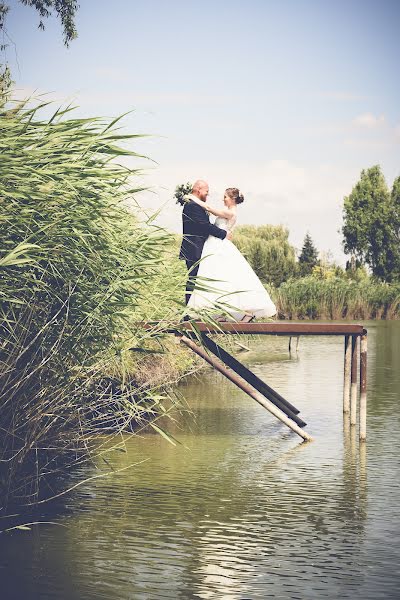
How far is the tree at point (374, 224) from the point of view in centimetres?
7306

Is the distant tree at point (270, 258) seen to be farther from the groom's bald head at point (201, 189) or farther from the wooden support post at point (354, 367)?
the groom's bald head at point (201, 189)

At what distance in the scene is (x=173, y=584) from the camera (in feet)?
25.3

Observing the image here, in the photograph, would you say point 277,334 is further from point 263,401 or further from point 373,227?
point 373,227

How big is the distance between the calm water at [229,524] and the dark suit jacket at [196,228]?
7.83 ft

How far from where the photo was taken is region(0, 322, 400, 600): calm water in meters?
7.73

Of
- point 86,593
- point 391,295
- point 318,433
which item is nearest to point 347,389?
point 318,433

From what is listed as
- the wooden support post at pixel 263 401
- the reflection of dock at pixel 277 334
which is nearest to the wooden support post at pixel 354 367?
the reflection of dock at pixel 277 334

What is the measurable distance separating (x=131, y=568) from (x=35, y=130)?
12.3 ft

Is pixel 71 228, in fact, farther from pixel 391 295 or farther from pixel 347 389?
pixel 391 295

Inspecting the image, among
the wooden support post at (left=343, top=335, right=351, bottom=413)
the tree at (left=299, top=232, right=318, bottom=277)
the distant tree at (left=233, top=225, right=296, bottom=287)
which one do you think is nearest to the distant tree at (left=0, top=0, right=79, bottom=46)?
the wooden support post at (left=343, top=335, right=351, bottom=413)

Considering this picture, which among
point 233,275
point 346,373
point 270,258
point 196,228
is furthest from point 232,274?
point 270,258

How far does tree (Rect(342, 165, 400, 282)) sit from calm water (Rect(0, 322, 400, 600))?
58.1m

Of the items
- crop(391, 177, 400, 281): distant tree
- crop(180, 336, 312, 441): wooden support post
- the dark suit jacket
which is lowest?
crop(180, 336, 312, 441): wooden support post

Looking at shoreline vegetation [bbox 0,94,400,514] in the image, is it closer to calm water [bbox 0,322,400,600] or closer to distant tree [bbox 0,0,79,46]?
calm water [bbox 0,322,400,600]
